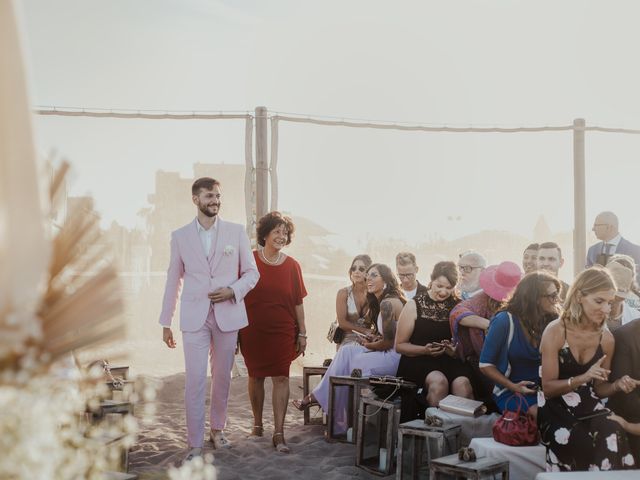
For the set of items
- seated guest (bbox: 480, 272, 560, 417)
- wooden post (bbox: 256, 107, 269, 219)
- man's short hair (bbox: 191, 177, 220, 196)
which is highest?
wooden post (bbox: 256, 107, 269, 219)

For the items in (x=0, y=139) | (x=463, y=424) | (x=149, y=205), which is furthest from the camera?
(x=149, y=205)

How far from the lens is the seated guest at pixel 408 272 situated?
20.3 feet

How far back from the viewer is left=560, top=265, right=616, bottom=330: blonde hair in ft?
12.0

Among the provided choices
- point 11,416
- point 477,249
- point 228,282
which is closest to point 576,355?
point 228,282

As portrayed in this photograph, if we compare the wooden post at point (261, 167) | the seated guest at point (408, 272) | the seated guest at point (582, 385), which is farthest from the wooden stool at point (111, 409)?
the wooden post at point (261, 167)

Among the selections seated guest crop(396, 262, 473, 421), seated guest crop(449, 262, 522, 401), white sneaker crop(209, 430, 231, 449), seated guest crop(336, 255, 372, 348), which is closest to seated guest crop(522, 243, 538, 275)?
seated guest crop(449, 262, 522, 401)

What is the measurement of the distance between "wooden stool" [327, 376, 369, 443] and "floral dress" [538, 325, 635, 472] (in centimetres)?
174

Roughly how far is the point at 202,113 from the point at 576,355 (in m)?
4.99

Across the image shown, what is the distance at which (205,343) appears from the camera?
5.04m

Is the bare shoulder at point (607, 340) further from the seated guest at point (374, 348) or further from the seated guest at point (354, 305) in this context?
the seated guest at point (354, 305)

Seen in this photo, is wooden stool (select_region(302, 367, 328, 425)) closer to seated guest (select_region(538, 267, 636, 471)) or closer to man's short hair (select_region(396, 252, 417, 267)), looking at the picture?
man's short hair (select_region(396, 252, 417, 267))

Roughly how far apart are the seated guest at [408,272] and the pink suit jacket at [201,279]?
→ 1.56 m

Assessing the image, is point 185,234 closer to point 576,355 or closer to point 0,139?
point 576,355

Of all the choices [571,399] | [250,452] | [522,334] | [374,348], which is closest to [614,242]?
[374,348]
